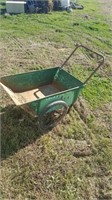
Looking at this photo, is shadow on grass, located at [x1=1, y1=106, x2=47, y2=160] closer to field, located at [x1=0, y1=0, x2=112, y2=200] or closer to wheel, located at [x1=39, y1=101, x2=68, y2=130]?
field, located at [x1=0, y1=0, x2=112, y2=200]

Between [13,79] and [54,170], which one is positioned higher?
[13,79]

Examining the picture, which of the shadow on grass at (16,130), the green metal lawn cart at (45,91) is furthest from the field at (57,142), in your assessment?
the green metal lawn cart at (45,91)

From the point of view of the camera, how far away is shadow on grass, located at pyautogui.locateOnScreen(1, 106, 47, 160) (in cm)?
442

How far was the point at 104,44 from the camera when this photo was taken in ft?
29.2

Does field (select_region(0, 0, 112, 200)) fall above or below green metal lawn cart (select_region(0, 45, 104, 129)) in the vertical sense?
below

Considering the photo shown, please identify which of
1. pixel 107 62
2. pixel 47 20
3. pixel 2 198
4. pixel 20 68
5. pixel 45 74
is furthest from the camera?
pixel 47 20

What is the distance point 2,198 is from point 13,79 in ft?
6.53

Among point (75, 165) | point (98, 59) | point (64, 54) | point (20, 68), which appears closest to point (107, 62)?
point (98, 59)

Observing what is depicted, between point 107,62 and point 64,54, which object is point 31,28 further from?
point 107,62

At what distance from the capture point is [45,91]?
5348 mm

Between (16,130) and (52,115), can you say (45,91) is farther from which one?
(16,130)

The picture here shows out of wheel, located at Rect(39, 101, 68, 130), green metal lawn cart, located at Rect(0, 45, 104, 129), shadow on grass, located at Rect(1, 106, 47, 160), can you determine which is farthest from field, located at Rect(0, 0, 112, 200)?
green metal lawn cart, located at Rect(0, 45, 104, 129)

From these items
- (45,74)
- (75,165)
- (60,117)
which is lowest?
(75,165)

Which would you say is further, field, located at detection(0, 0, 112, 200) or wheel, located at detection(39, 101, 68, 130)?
wheel, located at detection(39, 101, 68, 130)
